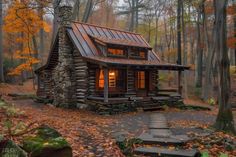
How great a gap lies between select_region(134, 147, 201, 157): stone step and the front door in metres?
13.6

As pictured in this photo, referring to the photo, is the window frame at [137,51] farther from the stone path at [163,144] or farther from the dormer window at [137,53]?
the stone path at [163,144]

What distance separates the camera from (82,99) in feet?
64.6

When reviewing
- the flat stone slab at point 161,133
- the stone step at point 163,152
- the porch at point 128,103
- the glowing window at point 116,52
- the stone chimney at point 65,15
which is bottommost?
Answer: the stone step at point 163,152

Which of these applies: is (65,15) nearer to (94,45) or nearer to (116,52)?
(94,45)

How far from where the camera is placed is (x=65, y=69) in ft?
65.6

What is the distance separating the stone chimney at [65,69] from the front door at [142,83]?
17.2ft

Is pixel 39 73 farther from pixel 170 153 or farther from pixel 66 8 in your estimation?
pixel 170 153

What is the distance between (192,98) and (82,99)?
48.9 ft

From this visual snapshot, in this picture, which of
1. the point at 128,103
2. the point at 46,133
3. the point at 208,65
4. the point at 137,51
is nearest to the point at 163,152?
the point at 46,133

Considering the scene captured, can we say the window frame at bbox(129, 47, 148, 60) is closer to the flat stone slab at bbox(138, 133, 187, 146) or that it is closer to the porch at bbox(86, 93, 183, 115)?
the porch at bbox(86, 93, 183, 115)

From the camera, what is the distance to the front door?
875 inches

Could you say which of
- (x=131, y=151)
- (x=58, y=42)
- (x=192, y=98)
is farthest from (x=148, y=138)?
(x=192, y=98)

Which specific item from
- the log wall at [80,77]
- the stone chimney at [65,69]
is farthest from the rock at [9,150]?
the stone chimney at [65,69]

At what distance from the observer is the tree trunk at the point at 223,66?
428 inches
